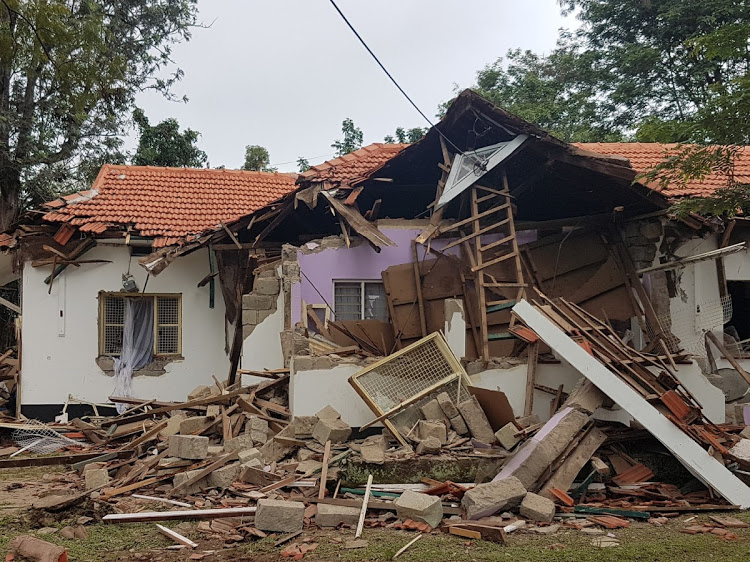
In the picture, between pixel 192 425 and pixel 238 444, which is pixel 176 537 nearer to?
pixel 238 444

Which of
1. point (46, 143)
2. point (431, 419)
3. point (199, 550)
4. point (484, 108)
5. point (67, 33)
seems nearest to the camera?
point (67, 33)

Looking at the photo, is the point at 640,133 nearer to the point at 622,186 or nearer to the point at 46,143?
the point at 622,186

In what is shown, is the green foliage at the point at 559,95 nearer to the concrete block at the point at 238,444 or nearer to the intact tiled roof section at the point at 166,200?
the intact tiled roof section at the point at 166,200

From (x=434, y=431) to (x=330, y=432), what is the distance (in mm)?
1330

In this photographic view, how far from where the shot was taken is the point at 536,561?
17.4 feet

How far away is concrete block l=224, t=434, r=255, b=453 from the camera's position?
27.9ft

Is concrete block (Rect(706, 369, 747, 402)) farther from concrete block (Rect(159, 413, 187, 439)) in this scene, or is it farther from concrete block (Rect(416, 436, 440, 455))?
concrete block (Rect(159, 413, 187, 439))

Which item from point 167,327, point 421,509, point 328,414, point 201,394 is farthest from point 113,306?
point 421,509

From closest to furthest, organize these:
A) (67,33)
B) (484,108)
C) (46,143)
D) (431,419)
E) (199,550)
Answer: (67,33), (199,550), (431,419), (484,108), (46,143)

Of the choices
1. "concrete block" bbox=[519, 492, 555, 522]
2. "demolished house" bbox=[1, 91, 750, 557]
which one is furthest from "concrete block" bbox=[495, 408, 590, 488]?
"concrete block" bbox=[519, 492, 555, 522]

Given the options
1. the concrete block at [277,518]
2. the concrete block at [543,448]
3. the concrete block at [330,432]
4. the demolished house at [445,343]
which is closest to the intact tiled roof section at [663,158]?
the demolished house at [445,343]

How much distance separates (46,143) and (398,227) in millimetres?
11158

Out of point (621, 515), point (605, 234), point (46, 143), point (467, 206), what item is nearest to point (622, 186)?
point (605, 234)

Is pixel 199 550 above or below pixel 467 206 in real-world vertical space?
below
